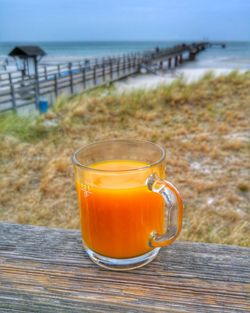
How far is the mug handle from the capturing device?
1.72 ft

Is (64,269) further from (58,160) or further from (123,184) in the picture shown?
(58,160)

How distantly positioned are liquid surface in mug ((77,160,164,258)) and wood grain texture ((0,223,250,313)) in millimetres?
49

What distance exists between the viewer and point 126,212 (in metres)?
0.55

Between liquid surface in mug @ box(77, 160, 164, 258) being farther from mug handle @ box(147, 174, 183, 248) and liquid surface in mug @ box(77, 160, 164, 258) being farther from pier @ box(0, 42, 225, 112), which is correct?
pier @ box(0, 42, 225, 112)

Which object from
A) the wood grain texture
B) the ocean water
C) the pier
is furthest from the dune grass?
the pier

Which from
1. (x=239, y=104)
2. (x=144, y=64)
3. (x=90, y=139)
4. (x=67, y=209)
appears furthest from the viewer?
(x=144, y=64)

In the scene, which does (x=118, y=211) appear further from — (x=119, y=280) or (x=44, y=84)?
(x=44, y=84)

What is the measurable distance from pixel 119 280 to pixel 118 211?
119 mm

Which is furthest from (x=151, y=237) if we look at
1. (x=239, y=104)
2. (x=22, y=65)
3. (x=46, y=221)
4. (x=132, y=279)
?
(x=22, y=65)

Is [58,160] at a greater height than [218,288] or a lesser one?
lesser

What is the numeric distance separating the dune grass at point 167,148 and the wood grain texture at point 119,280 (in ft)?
4.43

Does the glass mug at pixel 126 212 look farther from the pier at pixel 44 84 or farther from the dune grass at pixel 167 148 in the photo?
the pier at pixel 44 84

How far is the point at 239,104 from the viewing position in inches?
189

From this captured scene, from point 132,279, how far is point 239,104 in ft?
15.3
